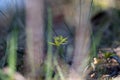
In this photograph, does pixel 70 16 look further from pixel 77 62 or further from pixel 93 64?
pixel 77 62

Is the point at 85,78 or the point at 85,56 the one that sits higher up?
the point at 85,56

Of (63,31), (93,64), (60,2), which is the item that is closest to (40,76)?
(93,64)

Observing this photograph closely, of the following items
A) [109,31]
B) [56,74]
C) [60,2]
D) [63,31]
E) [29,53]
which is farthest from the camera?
[60,2]

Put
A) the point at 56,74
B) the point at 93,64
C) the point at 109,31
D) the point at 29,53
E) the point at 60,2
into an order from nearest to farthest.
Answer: the point at 29,53, the point at 56,74, the point at 93,64, the point at 109,31, the point at 60,2

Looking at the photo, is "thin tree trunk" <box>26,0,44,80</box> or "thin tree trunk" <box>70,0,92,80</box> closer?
"thin tree trunk" <box>26,0,44,80</box>

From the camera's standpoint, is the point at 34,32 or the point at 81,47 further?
the point at 81,47

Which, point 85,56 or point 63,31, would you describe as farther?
point 63,31

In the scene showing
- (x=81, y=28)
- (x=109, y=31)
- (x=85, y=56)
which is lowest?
(x=109, y=31)

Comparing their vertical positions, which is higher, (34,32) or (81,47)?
(34,32)

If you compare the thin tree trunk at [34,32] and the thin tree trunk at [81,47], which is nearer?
the thin tree trunk at [34,32]

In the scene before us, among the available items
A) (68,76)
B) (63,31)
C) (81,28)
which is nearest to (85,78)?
(68,76)
